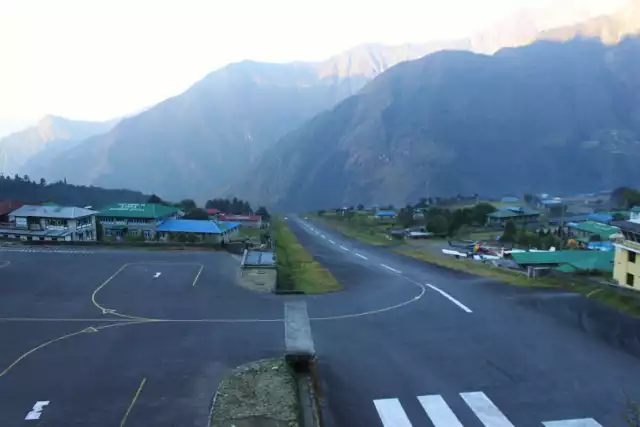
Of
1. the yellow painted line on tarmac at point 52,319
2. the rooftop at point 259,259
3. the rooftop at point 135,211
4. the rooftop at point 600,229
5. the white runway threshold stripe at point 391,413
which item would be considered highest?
the rooftop at point 135,211

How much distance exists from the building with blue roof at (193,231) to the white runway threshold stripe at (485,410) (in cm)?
4793

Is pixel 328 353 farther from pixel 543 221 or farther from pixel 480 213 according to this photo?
pixel 543 221

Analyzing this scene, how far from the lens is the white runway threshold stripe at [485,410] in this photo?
13.8 meters

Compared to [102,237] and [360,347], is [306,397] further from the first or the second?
[102,237]

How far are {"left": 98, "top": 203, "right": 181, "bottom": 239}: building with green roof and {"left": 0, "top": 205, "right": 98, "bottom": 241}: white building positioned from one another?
277 inches

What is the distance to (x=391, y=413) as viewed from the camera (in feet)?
46.9

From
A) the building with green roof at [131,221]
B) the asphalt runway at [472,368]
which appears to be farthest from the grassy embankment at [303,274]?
the building with green roof at [131,221]

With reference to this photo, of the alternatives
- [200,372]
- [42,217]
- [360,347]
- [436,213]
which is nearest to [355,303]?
[360,347]

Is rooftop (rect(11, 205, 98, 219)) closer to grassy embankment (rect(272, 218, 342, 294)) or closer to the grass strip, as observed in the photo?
grassy embankment (rect(272, 218, 342, 294))

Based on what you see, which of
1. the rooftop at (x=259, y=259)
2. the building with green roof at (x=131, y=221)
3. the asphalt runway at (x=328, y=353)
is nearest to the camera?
the asphalt runway at (x=328, y=353)

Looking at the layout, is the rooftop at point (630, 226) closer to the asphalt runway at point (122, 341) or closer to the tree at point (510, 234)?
the asphalt runway at point (122, 341)

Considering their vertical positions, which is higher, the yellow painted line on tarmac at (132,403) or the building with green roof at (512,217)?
the building with green roof at (512,217)

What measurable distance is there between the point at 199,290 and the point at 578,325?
2050 centimetres

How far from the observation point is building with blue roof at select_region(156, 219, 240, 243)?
61.4 meters
